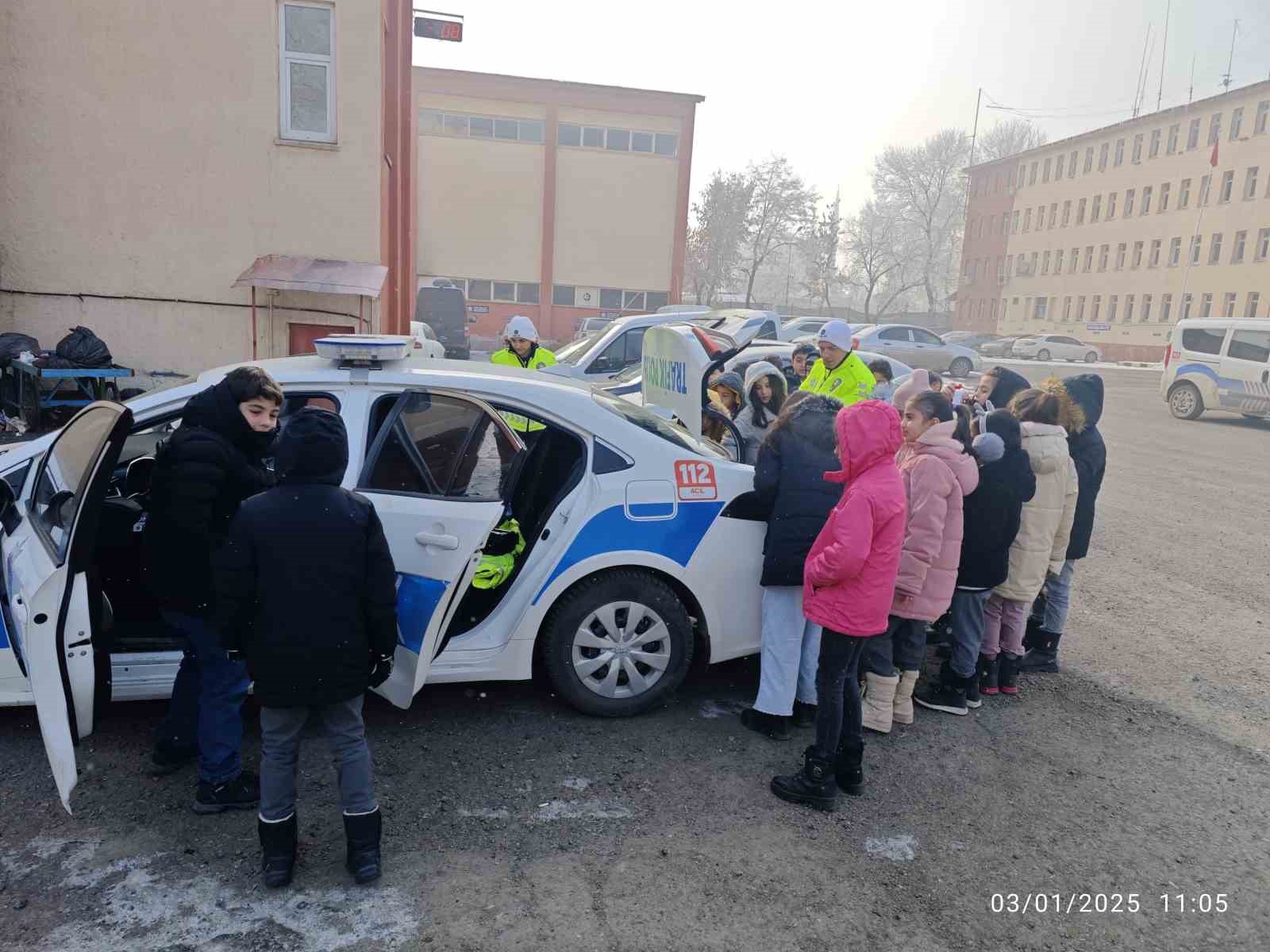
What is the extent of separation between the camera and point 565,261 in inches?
1473

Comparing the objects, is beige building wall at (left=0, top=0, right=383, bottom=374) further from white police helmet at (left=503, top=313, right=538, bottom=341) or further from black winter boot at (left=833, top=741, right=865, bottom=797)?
black winter boot at (left=833, top=741, right=865, bottom=797)

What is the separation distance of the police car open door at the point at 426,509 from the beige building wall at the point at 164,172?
7585 millimetres

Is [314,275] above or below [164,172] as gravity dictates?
below

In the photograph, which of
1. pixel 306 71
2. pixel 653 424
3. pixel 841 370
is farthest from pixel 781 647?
pixel 306 71

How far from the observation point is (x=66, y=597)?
2.85 metres

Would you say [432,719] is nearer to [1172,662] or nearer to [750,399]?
[750,399]

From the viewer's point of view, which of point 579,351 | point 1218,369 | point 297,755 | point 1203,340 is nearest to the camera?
point 297,755

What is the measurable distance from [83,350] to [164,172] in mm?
2389

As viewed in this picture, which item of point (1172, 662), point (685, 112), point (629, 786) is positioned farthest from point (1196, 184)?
point (629, 786)

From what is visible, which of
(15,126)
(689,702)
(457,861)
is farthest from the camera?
(15,126)

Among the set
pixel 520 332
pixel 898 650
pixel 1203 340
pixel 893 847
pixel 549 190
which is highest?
pixel 549 190

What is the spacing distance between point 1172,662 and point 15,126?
12.7 metres

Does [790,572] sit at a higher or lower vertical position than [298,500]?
lower

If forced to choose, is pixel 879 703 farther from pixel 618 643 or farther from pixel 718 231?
pixel 718 231
